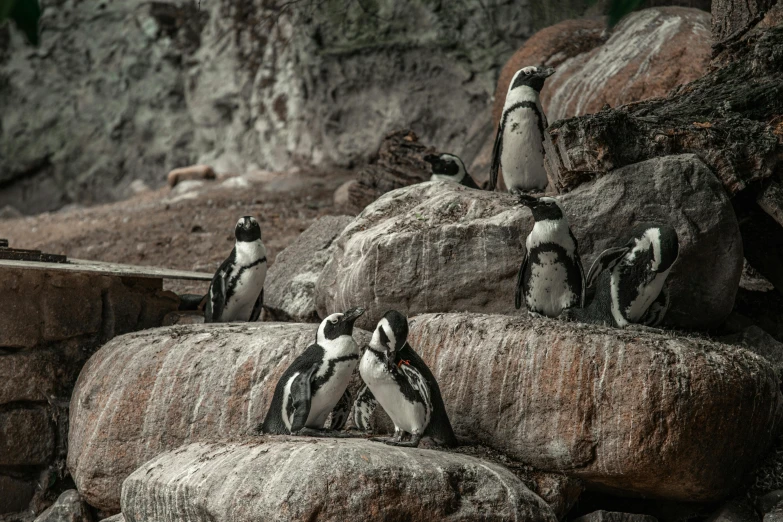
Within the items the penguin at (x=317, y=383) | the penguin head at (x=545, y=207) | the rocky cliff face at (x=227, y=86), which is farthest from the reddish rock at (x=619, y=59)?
the penguin at (x=317, y=383)

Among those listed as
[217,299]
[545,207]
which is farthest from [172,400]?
[545,207]

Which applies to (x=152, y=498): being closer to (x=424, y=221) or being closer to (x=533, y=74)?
(x=424, y=221)

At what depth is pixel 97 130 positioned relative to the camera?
16531 millimetres

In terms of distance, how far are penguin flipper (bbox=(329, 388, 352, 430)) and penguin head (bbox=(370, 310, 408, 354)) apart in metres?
0.71

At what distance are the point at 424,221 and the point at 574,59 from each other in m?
4.78

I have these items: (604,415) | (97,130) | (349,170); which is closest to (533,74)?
(604,415)

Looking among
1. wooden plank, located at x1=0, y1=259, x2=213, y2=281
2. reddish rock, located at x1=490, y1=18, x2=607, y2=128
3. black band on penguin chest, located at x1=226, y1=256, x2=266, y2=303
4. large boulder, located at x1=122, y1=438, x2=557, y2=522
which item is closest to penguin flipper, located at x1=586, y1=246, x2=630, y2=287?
large boulder, located at x1=122, y1=438, x2=557, y2=522

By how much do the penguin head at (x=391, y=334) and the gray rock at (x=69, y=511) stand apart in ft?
7.76

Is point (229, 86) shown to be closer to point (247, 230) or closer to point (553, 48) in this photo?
point (553, 48)

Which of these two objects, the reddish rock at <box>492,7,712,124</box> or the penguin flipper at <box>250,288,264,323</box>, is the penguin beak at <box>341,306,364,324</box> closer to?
the penguin flipper at <box>250,288,264,323</box>

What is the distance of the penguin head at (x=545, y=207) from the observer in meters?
5.32

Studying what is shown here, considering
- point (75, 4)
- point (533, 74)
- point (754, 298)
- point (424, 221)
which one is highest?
point (75, 4)

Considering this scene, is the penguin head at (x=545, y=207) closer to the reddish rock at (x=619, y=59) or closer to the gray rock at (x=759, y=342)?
the gray rock at (x=759, y=342)

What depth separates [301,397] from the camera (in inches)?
185
